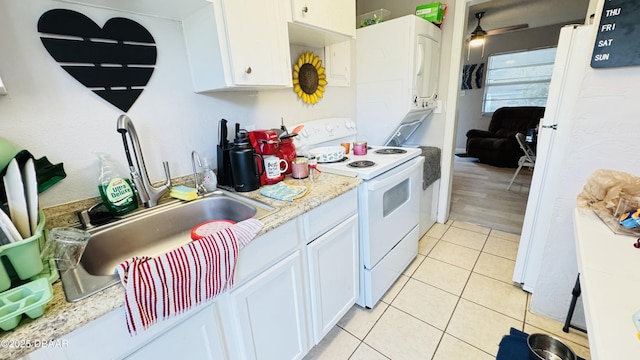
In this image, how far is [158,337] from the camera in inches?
28.5

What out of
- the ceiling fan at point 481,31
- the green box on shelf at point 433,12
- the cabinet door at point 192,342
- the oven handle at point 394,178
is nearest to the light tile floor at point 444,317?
the cabinet door at point 192,342

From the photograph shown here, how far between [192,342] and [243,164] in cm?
71

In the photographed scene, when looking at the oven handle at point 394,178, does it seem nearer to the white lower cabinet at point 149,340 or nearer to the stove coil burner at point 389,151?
the stove coil burner at point 389,151

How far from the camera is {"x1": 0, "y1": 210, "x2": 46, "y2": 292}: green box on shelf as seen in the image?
0.58 metres

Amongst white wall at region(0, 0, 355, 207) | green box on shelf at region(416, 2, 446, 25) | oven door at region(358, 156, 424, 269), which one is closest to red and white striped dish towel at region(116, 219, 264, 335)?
white wall at region(0, 0, 355, 207)

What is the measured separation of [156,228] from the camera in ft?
3.68

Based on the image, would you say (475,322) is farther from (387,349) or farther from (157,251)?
(157,251)

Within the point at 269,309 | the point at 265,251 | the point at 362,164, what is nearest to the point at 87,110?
the point at 265,251

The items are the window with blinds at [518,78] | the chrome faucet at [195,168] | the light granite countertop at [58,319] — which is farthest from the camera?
the window with blinds at [518,78]

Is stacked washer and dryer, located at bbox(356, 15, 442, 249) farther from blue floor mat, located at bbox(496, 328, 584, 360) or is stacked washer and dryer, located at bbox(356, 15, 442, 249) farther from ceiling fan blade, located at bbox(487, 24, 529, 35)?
ceiling fan blade, located at bbox(487, 24, 529, 35)

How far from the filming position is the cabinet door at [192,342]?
720 mm

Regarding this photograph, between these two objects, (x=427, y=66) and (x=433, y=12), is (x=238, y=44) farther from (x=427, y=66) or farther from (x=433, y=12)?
(x=433, y=12)

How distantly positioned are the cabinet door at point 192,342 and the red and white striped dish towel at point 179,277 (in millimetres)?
78

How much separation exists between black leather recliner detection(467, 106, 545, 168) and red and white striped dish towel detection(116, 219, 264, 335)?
5.15 meters
